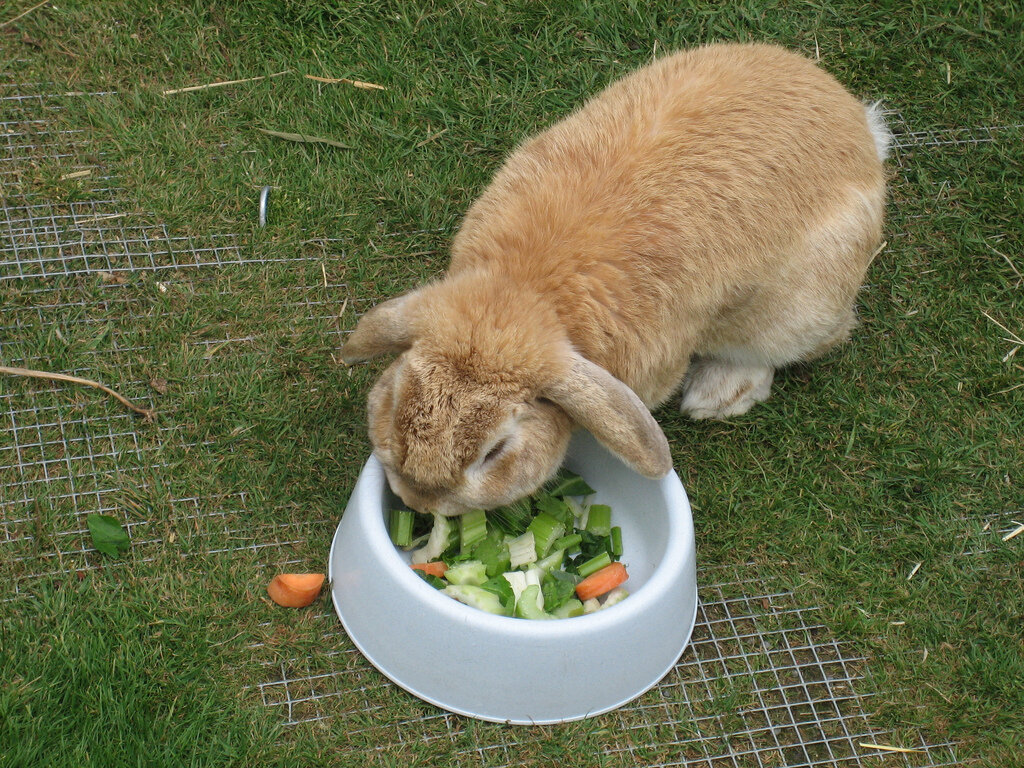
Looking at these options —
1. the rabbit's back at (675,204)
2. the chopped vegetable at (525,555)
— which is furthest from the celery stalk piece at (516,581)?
the rabbit's back at (675,204)

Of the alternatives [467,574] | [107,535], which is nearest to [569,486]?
[467,574]

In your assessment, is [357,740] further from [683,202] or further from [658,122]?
[658,122]

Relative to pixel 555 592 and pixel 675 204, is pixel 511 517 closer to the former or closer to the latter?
pixel 555 592

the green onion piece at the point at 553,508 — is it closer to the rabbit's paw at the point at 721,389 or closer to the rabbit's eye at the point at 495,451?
the rabbit's eye at the point at 495,451

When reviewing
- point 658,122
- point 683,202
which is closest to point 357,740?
point 683,202

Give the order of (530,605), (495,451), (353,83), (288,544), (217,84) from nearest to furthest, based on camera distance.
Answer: (495,451) < (530,605) < (288,544) < (217,84) < (353,83)

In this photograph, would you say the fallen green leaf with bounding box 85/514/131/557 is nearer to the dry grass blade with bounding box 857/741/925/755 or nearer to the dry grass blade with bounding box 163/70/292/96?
the dry grass blade with bounding box 163/70/292/96

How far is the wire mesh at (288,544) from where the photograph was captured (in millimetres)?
3156

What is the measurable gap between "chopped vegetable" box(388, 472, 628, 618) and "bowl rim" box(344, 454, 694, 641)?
0.16 meters

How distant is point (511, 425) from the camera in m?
2.96

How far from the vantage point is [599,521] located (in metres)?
3.54

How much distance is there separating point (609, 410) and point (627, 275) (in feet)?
1.54

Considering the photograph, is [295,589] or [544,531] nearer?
[295,589]

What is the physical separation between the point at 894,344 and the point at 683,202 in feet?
4.93
